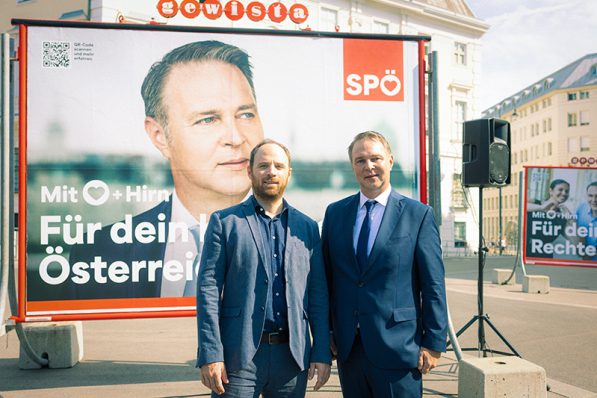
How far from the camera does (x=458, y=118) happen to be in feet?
124

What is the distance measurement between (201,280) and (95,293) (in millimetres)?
2586

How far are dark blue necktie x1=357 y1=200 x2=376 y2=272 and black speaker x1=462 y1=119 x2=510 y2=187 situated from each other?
356 cm

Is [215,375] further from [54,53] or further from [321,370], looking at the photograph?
[54,53]

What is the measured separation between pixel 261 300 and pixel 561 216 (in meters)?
14.7

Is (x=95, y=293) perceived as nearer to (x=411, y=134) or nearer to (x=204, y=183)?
(x=204, y=183)

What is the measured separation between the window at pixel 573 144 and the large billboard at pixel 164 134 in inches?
2788

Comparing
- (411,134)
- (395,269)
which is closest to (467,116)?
(411,134)

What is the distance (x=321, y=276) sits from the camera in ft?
10.0

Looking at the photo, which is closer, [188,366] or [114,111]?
[114,111]

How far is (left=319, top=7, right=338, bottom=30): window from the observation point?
1271 inches

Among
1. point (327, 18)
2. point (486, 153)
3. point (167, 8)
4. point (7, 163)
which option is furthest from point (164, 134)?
point (327, 18)

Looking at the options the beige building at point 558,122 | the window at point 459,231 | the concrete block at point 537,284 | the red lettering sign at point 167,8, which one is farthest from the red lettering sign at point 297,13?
the beige building at point 558,122

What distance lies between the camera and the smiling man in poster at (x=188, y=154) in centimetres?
515

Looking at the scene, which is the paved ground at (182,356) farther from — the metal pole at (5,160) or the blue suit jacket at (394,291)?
the blue suit jacket at (394,291)
